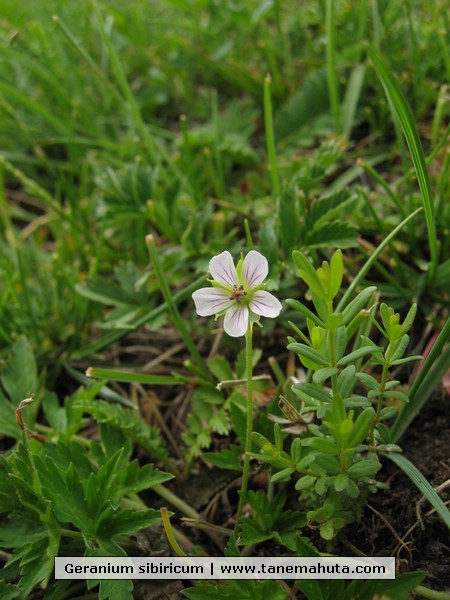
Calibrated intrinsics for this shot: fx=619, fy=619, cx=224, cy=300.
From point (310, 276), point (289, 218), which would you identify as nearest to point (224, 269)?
point (310, 276)

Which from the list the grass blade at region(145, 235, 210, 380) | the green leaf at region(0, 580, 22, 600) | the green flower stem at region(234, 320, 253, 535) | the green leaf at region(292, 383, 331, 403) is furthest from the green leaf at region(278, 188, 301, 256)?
the green leaf at region(0, 580, 22, 600)

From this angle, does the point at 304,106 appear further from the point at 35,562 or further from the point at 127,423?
the point at 35,562

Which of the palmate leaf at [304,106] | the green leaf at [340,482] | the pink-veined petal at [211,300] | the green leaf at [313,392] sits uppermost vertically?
the palmate leaf at [304,106]

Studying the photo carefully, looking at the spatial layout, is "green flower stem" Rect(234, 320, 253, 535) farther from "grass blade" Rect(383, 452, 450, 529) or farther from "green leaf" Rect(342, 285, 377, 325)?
"grass blade" Rect(383, 452, 450, 529)

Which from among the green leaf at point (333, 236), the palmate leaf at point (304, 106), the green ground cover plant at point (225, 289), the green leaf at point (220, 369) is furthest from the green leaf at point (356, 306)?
the palmate leaf at point (304, 106)

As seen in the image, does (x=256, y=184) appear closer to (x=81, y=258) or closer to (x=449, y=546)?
(x=81, y=258)

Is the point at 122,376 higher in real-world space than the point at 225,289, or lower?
lower

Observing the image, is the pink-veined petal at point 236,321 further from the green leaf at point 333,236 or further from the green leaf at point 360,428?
the green leaf at point 333,236

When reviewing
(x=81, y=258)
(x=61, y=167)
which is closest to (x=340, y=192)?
(x=81, y=258)
